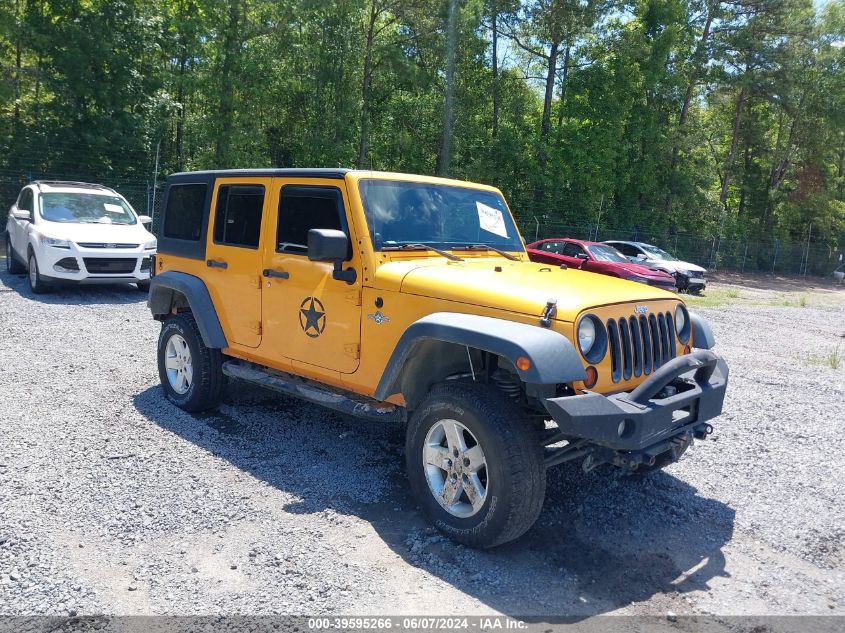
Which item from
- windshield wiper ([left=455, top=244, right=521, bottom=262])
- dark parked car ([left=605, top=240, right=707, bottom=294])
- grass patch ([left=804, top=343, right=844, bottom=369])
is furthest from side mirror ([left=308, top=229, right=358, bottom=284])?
dark parked car ([left=605, top=240, right=707, bottom=294])

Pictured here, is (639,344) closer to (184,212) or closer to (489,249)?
(489,249)

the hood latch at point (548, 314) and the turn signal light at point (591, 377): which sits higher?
the hood latch at point (548, 314)

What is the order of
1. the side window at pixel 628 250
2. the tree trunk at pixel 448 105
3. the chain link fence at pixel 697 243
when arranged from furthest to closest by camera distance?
the tree trunk at pixel 448 105 → the side window at pixel 628 250 → the chain link fence at pixel 697 243

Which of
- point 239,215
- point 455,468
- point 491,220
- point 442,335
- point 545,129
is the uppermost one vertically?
point 545,129

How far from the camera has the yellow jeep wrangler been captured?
11.6ft

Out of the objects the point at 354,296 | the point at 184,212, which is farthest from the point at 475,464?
the point at 184,212

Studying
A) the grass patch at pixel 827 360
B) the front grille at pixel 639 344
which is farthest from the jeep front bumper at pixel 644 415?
the grass patch at pixel 827 360

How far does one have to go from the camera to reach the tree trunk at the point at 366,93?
84.3 ft

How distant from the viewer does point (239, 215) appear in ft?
17.8

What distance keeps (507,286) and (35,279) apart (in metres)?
9.99

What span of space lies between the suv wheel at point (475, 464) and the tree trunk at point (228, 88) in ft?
68.2

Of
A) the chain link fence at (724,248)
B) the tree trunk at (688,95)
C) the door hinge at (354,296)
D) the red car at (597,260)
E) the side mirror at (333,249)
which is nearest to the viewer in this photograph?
the side mirror at (333,249)

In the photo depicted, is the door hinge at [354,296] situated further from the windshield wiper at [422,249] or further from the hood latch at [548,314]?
the hood latch at [548,314]

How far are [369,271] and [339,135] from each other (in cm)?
2244
